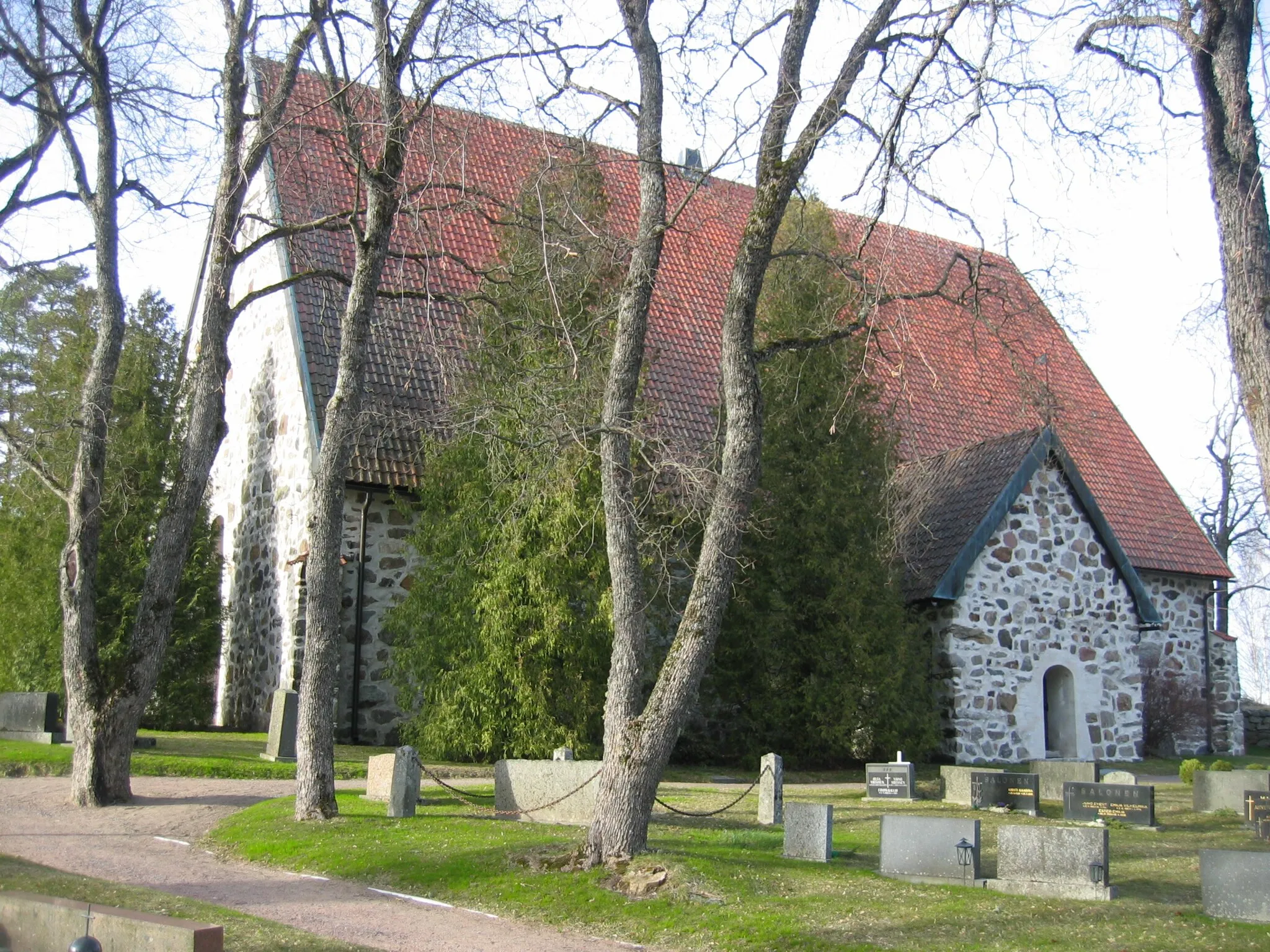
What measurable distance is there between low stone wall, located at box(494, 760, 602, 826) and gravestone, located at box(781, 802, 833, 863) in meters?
1.94

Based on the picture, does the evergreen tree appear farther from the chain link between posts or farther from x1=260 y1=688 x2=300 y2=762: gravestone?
the chain link between posts

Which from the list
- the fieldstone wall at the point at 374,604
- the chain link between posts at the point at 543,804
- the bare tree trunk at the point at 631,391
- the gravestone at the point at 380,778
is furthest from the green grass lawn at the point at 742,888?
the fieldstone wall at the point at 374,604

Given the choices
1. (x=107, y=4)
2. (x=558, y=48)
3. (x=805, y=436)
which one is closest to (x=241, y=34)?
(x=107, y=4)

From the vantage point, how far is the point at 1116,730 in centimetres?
1912

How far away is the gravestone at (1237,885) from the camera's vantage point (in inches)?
300

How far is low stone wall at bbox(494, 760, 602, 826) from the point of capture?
10.9 meters

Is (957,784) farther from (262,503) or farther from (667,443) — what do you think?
(262,503)

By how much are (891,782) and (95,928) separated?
9.56 meters

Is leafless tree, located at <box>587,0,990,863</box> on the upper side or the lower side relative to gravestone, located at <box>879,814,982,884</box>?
upper

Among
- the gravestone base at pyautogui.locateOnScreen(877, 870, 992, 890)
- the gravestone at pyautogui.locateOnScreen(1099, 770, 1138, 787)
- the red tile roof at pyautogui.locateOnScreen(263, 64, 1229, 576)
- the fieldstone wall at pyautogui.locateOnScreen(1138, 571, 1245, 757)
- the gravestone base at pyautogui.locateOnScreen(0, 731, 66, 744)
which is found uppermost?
the red tile roof at pyautogui.locateOnScreen(263, 64, 1229, 576)

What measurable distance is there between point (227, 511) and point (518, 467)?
8.36m

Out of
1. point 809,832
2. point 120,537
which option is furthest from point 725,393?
point 120,537

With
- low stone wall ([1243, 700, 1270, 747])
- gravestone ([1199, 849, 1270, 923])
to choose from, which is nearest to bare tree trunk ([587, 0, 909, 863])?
gravestone ([1199, 849, 1270, 923])

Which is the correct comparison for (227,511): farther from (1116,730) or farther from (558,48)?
(1116,730)
